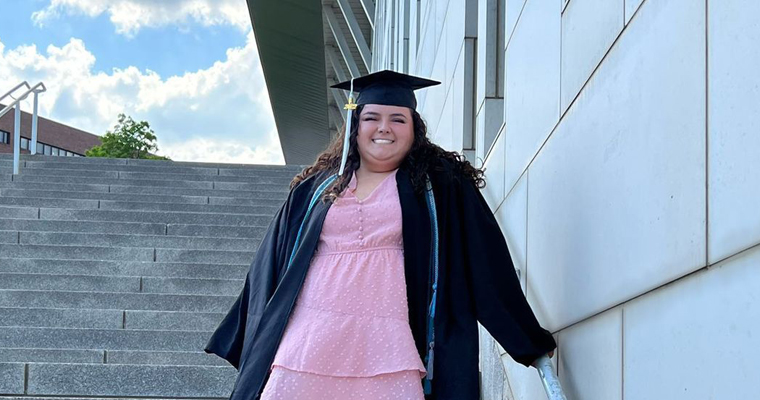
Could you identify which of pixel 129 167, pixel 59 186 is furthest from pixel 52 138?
pixel 59 186

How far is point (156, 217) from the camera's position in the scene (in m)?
8.66

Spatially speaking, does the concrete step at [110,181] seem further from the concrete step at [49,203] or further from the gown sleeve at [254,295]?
the gown sleeve at [254,295]

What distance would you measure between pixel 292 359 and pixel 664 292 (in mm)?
1134

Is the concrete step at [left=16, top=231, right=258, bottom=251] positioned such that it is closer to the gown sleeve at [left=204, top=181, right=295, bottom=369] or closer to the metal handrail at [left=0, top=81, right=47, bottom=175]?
the metal handrail at [left=0, top=81, right=47, bottom=175]

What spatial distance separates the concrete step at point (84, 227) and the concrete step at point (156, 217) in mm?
331

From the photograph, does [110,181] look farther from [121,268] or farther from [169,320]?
[169,320]

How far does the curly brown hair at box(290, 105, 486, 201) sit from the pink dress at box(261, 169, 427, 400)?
0.08 m

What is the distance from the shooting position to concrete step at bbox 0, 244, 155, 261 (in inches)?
291

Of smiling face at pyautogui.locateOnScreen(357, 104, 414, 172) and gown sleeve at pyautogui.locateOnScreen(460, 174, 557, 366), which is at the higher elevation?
smiling face at pyautogui.locateOnScreen(357, 104, 414, 172)

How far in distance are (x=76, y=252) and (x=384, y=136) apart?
5143mm

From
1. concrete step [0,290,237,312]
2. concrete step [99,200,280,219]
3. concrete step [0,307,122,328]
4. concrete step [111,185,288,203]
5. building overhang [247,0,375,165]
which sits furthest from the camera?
building overhang [247,0,375,165]

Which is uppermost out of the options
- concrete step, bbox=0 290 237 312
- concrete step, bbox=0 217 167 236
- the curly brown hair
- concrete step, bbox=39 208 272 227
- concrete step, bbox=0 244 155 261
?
the curly brown hair

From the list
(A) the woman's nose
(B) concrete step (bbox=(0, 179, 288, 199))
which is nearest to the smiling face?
(A) the woman's nose

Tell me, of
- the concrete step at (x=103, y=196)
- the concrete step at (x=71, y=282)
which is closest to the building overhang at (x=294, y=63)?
the concrete step at (x=103, y=196)
